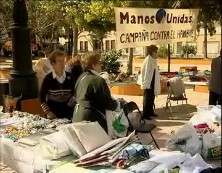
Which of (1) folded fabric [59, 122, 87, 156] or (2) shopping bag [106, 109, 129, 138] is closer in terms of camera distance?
(1) folded fabric [59, 122, 87, 156]

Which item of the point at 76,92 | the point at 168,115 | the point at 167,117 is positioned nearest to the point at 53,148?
the point at 76,92

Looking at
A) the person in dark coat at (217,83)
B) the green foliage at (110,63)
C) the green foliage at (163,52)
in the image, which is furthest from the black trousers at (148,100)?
the green foliage at (163,52)

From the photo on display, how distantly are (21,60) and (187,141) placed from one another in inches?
133

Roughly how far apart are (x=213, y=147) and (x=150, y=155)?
45.0 inches

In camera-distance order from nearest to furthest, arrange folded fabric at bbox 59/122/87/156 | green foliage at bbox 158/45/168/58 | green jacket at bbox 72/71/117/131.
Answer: folded fabric at bbox 59/122/87/156 → green jacket at bbox 72/71/117/131 → green foliage at bbox 158/45/168/58

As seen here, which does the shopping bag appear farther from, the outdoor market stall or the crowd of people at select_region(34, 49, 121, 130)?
the outdoor market stall

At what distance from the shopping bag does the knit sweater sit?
0.80 metres

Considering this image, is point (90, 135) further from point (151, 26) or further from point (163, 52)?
point (163, 52)

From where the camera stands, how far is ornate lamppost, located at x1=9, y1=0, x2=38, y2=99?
6.53m

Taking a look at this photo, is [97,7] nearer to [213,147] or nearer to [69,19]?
[69,19]

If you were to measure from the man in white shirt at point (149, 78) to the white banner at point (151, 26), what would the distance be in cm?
27

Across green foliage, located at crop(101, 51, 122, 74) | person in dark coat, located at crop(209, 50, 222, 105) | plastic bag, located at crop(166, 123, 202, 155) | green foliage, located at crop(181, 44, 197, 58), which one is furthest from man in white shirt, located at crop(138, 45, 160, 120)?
green foliage, located at crop(181, 44, 197, 58)

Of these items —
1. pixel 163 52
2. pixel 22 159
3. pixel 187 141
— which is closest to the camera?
pixel 22 159

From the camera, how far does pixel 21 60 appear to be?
21.8 feet
